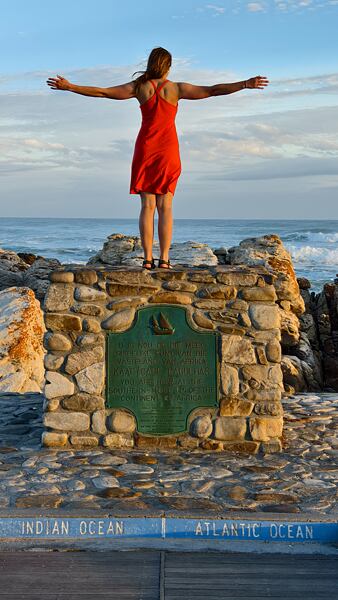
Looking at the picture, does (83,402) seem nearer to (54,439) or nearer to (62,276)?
(54,439)

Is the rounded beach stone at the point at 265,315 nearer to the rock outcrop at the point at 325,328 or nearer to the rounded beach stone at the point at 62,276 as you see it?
the rounded beach stone at the point at 62,276

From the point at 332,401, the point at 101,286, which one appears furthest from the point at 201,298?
the point at 332,401

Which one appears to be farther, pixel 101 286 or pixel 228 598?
pixel 101 286

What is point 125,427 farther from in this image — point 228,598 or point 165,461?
point 228,598

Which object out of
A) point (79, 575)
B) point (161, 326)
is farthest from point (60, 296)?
point (79, 575)

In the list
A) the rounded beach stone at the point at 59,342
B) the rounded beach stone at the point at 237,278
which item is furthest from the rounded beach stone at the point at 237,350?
the rounded beach stone at the point at 59,342

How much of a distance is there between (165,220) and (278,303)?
7.07 metres

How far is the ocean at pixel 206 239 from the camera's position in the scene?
40.9 metres

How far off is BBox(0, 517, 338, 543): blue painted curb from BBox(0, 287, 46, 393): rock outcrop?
4798 millimetres

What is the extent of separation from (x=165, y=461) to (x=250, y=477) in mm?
790

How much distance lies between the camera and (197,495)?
5.77 meters

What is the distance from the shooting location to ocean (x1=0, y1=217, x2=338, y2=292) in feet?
134

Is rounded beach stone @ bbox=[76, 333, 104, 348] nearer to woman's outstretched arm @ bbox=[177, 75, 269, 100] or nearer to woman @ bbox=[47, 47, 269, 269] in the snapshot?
woman @ bbox=[47, 47, 269, 269]

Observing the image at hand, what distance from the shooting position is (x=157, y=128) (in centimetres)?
735
